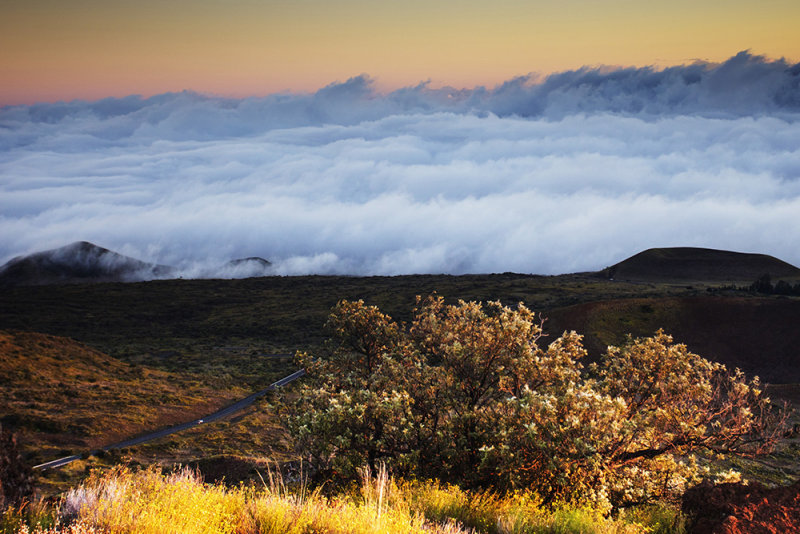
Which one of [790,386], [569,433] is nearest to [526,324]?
[569,433]

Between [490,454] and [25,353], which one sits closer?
[490,454]

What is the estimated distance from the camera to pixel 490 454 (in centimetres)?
1119

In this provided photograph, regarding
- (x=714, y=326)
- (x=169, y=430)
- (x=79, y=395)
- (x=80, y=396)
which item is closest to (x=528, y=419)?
(x=169, y=430)

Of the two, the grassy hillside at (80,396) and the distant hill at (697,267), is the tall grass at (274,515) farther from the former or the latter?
the distant hill at (697,267)

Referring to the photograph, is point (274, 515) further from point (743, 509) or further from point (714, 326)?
point (714, 326)

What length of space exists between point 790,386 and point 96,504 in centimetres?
5704

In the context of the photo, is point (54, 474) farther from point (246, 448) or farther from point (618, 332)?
point (618, 332)

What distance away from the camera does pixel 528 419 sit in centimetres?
1126

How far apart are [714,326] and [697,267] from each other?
8875 cm

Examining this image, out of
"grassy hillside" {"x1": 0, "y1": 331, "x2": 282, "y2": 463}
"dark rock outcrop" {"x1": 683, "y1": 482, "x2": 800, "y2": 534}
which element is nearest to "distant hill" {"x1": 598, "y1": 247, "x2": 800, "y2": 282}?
"grassy hillside" {"x1": 0, "y1": 331, "x2": 282, "y2": 463}

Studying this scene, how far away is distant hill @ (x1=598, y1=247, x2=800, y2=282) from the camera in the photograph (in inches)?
5423

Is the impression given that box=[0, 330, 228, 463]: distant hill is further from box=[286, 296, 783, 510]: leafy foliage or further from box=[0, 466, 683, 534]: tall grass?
box=[0, 466, 683, 534]: tall grass

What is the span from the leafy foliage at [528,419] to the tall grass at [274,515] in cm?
114

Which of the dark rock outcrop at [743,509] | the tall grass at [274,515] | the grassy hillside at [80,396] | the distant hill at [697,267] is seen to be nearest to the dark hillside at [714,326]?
the grassy hillside at [80,396]
